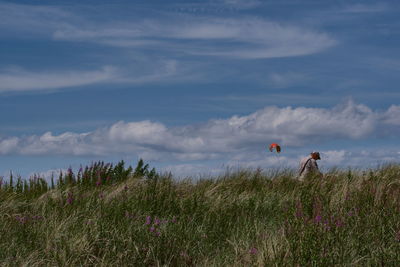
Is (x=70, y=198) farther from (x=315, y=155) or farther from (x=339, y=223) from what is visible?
(x=315, y=155)

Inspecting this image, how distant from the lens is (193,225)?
29.5 feet

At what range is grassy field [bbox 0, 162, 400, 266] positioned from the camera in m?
6.15

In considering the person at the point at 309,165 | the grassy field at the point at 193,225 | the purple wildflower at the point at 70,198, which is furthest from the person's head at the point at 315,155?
the purple wildflower at the point at 70,198

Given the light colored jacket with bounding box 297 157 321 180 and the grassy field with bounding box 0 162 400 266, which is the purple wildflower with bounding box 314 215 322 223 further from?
the light colored jacket with bounding box 297 157 321 180

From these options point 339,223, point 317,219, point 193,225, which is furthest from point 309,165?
point 317,219

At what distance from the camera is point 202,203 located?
33.1 feet

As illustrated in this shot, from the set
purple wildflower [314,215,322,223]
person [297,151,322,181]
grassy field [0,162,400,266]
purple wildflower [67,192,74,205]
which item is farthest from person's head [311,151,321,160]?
purple wildflower [314,215,322,223]

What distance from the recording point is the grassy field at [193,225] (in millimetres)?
6148

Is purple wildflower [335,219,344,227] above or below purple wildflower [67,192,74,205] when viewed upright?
below

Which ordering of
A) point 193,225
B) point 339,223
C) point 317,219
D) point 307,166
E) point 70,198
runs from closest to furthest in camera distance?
point 317,219 → point 339,223 → point 193,225 → point 70,198 → point 307,166

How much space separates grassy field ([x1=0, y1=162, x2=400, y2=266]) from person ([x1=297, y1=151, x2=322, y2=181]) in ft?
3.51

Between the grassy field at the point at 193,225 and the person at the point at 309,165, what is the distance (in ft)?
3.51

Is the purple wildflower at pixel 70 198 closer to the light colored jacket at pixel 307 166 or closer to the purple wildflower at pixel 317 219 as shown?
the purple wildflower at pixel 317 219

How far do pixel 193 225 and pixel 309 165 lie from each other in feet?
20.6
